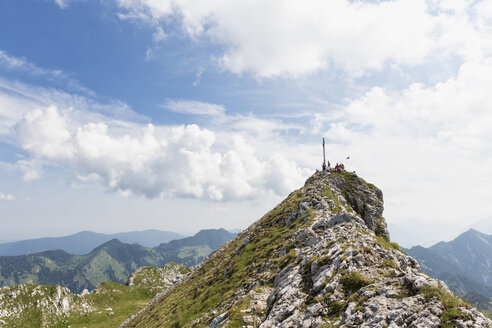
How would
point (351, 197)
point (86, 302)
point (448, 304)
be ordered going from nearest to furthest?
1. point (448, 304)
2. point (351, 197)
3. point (86, 302)

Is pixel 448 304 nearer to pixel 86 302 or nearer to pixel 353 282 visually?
pixel 353 282

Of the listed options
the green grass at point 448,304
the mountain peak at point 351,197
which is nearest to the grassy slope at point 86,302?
the mountain peak at point 351,197

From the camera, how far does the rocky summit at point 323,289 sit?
14.7 m

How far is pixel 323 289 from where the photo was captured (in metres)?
20.8

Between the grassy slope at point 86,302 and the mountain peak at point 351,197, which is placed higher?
the mountain peak at point 351,197

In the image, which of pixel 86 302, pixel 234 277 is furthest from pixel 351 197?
pixel 86 302

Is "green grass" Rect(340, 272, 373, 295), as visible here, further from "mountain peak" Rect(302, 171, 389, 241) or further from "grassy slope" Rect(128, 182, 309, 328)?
"mountain peak" Rect(302, 171, 389, 241)

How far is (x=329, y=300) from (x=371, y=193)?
5818 centimetres

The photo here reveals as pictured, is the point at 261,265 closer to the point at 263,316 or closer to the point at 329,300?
the point at 263,316

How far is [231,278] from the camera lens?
39.4 meters

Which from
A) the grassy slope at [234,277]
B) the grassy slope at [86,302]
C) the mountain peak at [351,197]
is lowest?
the grassy slope at [86,302]

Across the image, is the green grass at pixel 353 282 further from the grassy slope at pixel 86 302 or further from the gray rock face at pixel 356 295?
the grassy slope at pixel 86 302

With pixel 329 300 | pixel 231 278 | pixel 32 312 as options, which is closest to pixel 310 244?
pixel 231 278

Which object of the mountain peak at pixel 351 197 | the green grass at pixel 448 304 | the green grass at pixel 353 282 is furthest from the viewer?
the mountain peak at pixel 351 197
